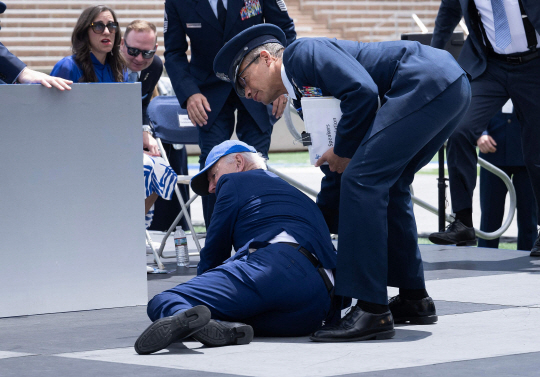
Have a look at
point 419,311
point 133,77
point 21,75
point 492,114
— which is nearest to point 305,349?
point 419,311

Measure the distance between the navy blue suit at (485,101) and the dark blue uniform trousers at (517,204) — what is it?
1052mm

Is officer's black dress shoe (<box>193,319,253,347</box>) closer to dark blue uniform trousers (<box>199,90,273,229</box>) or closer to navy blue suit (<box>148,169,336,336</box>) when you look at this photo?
navy blue suit (<box>148,169,336,336</box>)

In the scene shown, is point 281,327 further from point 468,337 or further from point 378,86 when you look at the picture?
point 378,86

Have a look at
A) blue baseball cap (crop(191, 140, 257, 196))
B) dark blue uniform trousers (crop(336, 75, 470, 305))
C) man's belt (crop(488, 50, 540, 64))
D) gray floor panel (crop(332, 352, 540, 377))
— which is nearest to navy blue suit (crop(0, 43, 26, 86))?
blue baseball cap (crop(191, 140, 257, 196))

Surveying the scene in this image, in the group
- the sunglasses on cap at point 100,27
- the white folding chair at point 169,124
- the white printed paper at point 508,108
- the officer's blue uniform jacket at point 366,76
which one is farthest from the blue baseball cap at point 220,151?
the white printed paper at point 508,108

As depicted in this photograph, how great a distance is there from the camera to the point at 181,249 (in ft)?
19.8

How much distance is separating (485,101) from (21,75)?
287 centimetres

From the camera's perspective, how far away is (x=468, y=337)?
11.3 ft

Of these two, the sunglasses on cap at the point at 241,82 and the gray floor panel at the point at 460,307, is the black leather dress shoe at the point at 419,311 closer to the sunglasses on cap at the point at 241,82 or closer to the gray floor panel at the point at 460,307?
the gray floor panel at the point at 460,307

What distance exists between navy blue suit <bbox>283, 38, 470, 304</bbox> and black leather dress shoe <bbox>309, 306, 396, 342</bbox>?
7 centimetres

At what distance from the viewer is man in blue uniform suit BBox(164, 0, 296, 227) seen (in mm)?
5504

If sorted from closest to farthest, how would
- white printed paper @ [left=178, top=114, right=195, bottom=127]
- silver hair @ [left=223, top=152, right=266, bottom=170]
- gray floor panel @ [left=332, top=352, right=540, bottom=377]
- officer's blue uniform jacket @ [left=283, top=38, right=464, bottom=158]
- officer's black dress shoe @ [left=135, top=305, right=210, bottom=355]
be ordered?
gray floor panel @ [left=332, top=352, right=540, bottom=377]
officer's black dress shoe @ [left=135, top=305, right=210, bottom=355]
officer's blue uniform jacket @ [left=283, top=38, right=464, bottom=158]
silver hair @ [left=223, top=152, right=266, bottom=170]
white printed paper @ [left=178, top=114, right=195, bottom=127]

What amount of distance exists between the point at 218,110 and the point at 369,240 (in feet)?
7.58

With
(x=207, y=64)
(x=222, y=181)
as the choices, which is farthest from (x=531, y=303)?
(x=207, y=64)
